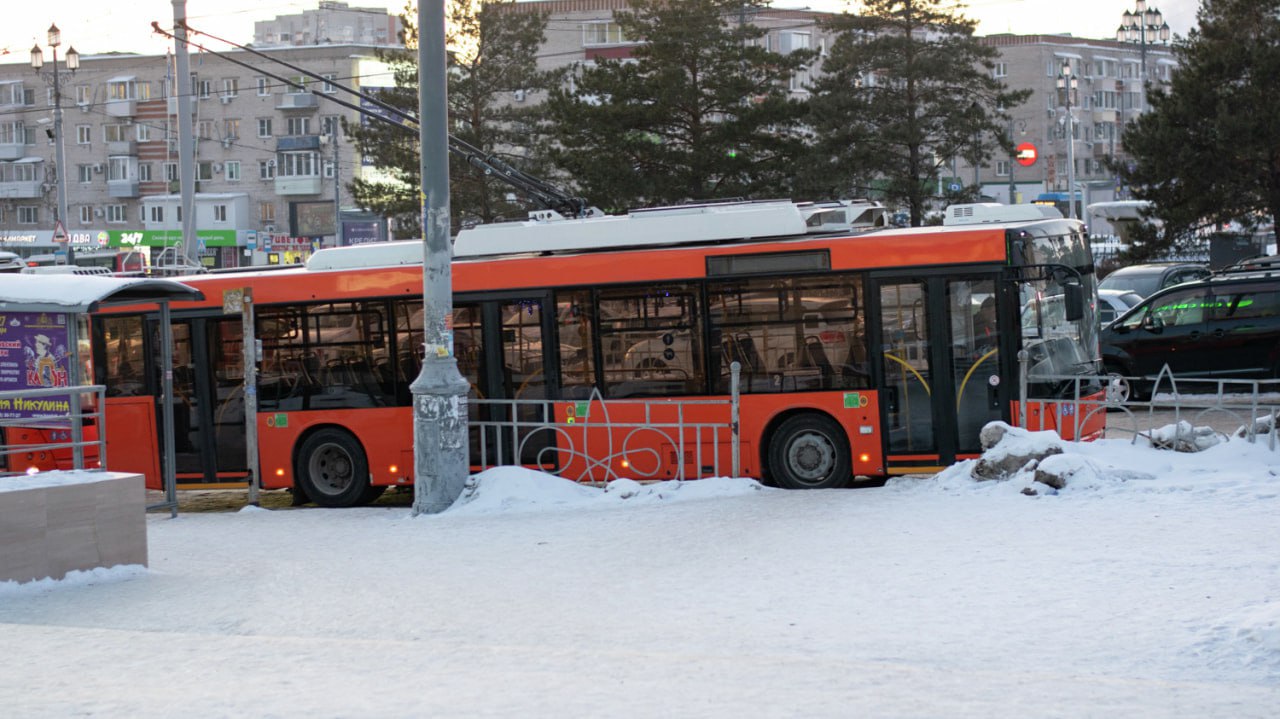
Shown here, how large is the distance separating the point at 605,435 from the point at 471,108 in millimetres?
29584

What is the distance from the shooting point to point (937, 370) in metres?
14.4

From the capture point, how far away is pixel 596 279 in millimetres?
15422

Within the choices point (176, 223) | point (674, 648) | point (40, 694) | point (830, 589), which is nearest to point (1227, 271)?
point (830, 589)

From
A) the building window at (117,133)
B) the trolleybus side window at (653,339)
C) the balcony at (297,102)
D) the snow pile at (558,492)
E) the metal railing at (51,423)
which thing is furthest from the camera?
the building window at (117,133)

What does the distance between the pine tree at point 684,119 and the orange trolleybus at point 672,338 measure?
2059 centimetres

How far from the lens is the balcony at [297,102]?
87125mm

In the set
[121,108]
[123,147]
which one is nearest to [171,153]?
[123,147]

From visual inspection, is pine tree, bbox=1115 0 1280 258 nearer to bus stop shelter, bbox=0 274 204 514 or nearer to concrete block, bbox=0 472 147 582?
bus stop shelter, bbox=0 274 204 514

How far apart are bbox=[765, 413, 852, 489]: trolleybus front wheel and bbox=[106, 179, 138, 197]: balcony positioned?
85.8 meters

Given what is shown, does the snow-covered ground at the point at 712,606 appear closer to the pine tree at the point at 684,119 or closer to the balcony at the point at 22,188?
the pine tree at the point at 684,119

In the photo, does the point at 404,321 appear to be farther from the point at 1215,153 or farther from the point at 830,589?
the point at 1215,153

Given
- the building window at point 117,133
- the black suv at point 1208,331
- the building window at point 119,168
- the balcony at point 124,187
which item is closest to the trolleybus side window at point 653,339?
the black suv at point 1208,331

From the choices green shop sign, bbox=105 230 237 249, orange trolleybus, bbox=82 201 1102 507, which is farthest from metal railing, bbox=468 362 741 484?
green shop sign, bbox=105 230 237 249

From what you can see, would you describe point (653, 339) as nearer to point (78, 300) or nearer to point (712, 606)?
point (78, 300)
